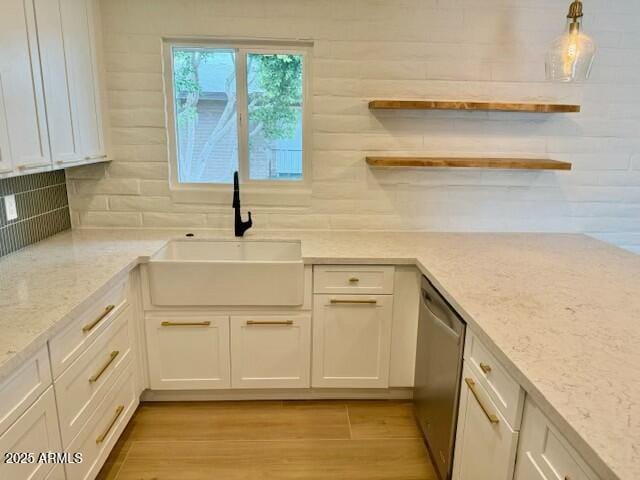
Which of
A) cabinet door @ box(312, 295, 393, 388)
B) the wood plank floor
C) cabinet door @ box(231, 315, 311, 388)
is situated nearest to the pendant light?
cabinet door @ box(312, 295, 393, 388)

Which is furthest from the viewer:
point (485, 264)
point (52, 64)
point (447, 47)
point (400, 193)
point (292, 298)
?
point (400, 193)

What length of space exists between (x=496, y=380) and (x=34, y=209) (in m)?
2.40

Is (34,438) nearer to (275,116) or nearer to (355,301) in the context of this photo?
(355,301)

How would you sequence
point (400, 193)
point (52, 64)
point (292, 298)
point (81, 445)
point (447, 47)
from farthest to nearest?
point (400, 193), point (447, 47), point (292, 298), point (52, 64), point (81, 445)

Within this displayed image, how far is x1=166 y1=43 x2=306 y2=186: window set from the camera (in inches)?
105

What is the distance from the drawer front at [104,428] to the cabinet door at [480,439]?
1430 millimetres

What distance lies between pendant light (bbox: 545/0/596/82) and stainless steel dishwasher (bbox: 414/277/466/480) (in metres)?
1.08

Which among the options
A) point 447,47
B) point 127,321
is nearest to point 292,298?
point 127,321

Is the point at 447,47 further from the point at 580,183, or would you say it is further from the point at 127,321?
the point at 127,321

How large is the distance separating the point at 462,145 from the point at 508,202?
1.60ft

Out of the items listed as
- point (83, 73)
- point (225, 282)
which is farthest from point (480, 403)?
point (83, 73)

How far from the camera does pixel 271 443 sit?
7.26ft

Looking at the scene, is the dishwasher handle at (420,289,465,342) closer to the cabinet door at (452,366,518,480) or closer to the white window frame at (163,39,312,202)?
the cabinet door at (452,366,518,480)

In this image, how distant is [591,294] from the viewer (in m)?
1.74
